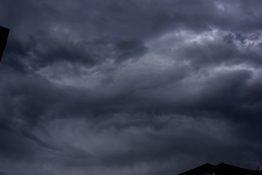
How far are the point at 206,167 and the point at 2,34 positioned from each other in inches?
1390

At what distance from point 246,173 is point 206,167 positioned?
6641 mm

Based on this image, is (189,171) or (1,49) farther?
(189,171)

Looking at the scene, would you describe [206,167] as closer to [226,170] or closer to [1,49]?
[226,170]

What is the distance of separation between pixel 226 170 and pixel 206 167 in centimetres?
328

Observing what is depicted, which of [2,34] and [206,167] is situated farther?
[206,167]

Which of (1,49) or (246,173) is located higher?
(1,49)

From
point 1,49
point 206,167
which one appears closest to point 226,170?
point 206,167

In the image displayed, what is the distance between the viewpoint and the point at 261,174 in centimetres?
4966

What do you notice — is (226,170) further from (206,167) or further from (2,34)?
(2,34)

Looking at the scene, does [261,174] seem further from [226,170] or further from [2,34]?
[2,34]

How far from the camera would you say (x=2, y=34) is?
2470 centimetres

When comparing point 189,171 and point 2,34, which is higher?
point 2,34

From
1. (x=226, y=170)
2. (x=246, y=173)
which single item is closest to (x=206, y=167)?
(x=226, y=170)

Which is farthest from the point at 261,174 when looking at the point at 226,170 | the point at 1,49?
the point at 1,49
